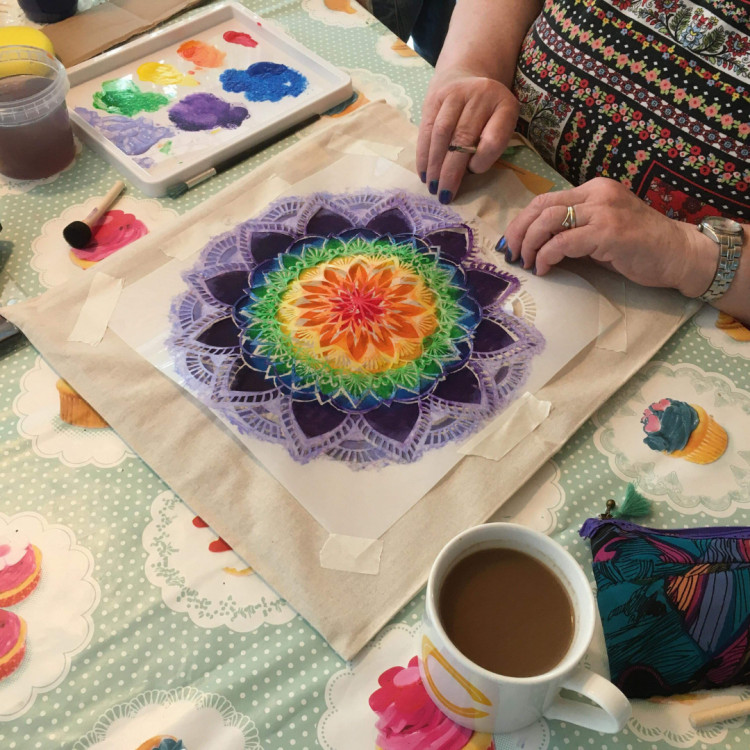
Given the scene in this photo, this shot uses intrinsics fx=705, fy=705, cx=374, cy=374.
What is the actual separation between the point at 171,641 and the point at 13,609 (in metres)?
0.12

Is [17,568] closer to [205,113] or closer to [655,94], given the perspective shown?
[205,113]

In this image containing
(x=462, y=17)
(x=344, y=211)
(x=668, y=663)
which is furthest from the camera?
(x=462, y=17)

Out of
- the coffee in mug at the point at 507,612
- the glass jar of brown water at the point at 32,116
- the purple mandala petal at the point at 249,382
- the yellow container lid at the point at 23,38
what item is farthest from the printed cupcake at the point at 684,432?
the yellow container lid at the point at 23,38

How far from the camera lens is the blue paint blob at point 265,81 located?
0.85m

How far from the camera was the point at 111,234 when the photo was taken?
2.39ft

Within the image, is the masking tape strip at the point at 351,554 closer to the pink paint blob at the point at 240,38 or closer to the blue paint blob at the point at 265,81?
the blue paint blob at the point at 265,81

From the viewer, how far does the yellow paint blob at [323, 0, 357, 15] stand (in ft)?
3.17

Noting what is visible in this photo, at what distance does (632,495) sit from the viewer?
21.4 inches

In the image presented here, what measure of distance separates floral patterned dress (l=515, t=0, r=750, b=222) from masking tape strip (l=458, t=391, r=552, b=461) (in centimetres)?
28

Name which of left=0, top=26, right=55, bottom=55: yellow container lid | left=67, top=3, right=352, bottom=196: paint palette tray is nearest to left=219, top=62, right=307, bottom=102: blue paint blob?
left=67, top=3, right=352, bottom=196: paint palette tray

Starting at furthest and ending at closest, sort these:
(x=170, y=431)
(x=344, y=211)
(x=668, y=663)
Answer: (x=344, y=211) < (x=170, y=431) < (x=668, y=663)

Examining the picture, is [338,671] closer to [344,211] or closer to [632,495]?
[632,495]

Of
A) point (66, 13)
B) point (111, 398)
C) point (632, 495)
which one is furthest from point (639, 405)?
point (66, 13)

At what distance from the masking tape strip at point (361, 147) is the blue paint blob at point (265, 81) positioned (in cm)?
11
